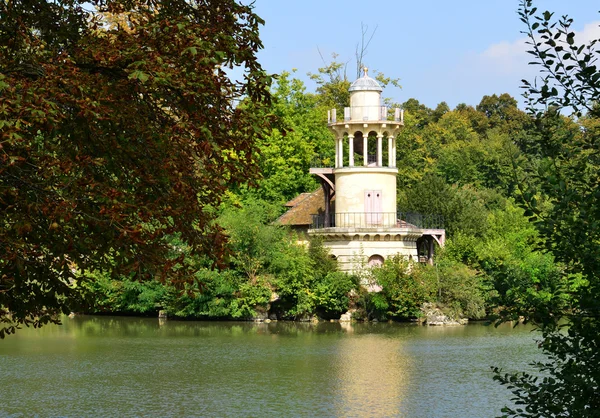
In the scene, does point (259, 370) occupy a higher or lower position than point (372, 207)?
lower

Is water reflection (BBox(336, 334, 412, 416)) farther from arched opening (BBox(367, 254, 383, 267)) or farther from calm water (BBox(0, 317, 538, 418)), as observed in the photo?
arched opening (BBox(367, 254, 383, 267))

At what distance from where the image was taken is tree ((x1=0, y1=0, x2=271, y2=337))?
8219mm

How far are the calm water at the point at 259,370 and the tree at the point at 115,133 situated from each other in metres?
9.33

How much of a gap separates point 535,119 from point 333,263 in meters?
30.7

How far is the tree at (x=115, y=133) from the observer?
8.22 m

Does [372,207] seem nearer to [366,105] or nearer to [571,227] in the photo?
[366,105]

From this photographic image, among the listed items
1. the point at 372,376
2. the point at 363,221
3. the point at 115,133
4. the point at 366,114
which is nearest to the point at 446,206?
the point at 363,221

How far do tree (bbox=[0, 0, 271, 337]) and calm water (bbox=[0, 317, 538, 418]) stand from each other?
9.33 m

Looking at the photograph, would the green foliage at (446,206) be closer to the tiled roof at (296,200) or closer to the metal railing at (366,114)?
the tiled roof at (296,200)

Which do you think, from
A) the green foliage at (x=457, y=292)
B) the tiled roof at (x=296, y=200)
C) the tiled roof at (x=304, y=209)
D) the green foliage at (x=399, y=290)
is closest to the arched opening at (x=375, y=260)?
the green foliage at (x=399, y=290)

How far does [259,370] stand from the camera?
24062 millimetres

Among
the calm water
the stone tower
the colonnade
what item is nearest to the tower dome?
the stone tower

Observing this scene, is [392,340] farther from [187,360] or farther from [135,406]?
[135,406]

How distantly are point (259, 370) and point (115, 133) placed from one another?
15451 millimetres
